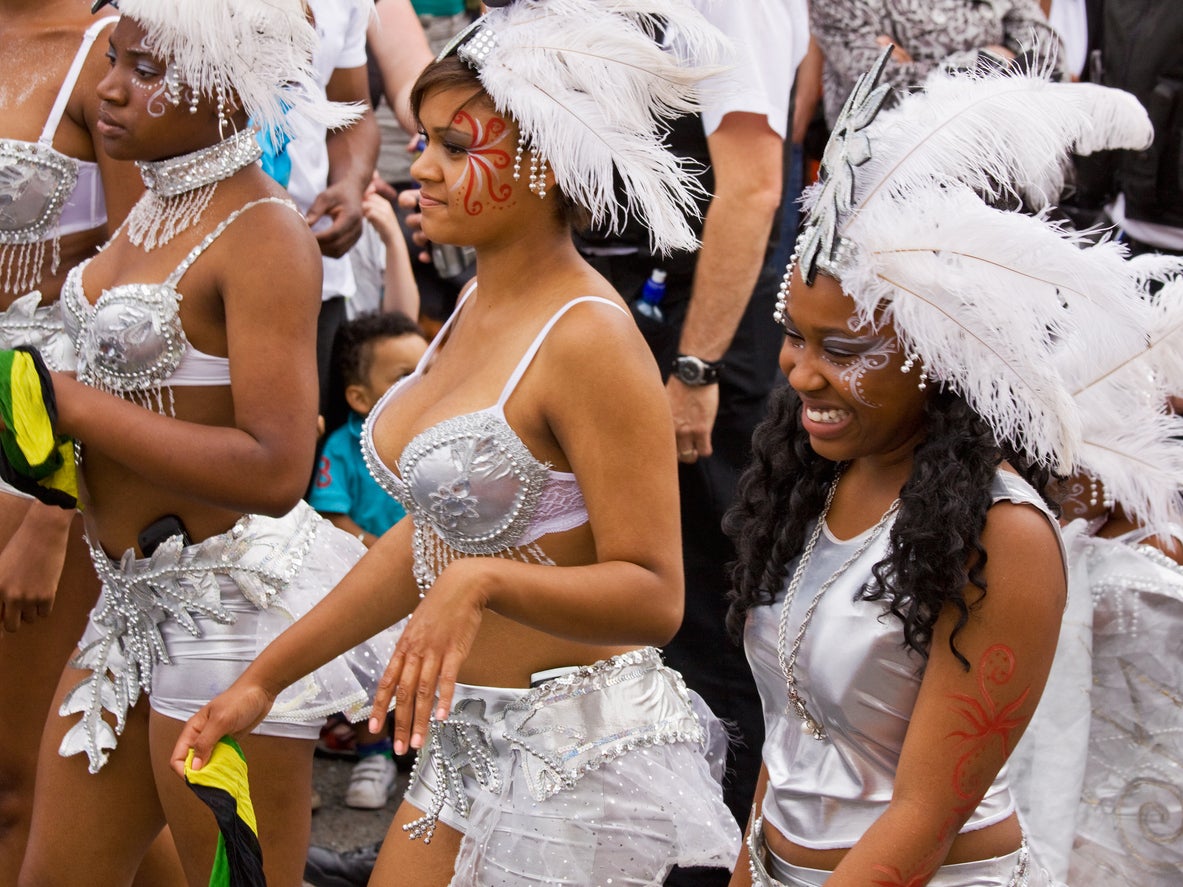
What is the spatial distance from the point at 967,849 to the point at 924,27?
2.85 metres

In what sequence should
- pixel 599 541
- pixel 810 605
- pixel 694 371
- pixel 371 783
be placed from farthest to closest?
pixel 371 783
pixel 694 371
pixel 599 541
pixel 810 605

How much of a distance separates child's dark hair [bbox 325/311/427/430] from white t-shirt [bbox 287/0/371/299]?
0.31 metres

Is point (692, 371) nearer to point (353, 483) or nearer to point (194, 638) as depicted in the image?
point (194, 638)

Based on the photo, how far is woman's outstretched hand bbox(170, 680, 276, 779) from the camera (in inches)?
88.6

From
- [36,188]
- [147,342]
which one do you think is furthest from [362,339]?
[147,342]

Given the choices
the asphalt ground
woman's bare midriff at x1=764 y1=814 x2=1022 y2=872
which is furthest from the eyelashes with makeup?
the asphalt ground

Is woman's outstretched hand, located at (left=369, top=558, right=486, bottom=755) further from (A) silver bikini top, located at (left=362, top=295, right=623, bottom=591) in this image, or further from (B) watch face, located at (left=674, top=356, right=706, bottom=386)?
(B) watch face, located at (left=674, top=356, right=706, bottom=386)

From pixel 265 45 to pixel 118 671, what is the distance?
49.7 inches

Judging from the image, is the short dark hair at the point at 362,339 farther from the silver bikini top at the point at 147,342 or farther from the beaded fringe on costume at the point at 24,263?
the silver bikini top at the point at 147,342

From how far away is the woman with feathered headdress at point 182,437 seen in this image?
2.73 metres

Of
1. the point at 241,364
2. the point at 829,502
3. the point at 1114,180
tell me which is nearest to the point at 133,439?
the point at 241,364

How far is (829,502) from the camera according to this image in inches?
88.5

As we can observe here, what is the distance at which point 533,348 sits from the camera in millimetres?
2350

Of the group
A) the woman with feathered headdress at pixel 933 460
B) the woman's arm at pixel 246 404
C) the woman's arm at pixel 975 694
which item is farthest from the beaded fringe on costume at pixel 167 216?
the woman's arm at pixel 975 694
